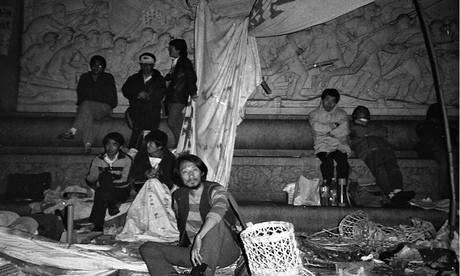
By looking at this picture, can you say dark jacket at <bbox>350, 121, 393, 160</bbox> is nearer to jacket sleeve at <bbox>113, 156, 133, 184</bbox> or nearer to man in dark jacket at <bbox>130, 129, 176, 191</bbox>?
man in dark jacket at <bbox>130, 129, 176, 191</bbox>

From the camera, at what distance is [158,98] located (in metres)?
6.87

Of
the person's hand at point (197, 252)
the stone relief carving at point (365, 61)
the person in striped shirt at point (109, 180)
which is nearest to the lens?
the person's hand at point (197, 252)

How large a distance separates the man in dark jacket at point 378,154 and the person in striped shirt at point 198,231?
2.76 metres

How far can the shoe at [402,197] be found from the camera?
570 cm

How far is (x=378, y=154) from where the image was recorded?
6.26 m

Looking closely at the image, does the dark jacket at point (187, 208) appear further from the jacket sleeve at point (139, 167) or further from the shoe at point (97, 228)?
the jacket sleeve at point (139, 167)

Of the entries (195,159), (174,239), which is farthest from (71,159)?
(195,159)

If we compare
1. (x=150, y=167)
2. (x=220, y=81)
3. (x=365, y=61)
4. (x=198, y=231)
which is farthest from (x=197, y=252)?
(x=365, y=61)

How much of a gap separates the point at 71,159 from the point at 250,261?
14.0 ft

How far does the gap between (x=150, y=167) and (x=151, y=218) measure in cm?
88

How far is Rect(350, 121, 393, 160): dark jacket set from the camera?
6.38 m

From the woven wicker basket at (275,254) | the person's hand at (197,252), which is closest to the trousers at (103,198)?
the person's hand at (197,252)

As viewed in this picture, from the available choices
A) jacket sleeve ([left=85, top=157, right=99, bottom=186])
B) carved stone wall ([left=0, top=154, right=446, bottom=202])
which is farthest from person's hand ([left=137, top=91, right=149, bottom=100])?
jacket sleeve ([left=85, top=157, right=99, bottom=186])

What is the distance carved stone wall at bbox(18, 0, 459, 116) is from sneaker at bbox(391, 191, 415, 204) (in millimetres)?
2308
